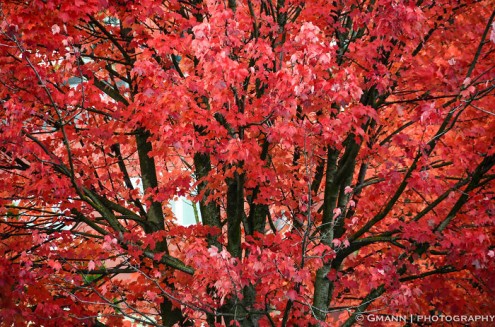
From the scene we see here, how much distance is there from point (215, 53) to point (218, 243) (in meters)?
4.07

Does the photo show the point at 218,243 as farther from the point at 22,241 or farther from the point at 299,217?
the point at 22,241

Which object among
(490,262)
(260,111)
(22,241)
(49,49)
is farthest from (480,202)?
(22,241)

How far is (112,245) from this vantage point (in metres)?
9.58

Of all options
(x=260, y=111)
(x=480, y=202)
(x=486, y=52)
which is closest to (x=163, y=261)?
(x=260, y=111)

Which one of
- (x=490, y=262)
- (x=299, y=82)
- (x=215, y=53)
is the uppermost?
(x=215, y=53)

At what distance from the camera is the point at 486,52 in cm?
991

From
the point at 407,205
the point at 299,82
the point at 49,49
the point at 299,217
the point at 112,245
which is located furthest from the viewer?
the point at 407,205

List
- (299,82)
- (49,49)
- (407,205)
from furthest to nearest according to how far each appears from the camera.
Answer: (407,205)
(49,49)
(299,82)

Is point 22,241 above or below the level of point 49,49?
below

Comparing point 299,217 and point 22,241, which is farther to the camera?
point 22,241

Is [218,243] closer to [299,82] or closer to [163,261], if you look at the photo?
[163,261]

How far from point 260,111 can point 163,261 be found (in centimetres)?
340

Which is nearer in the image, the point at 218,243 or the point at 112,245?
the point at 112,245

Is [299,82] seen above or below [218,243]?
above
